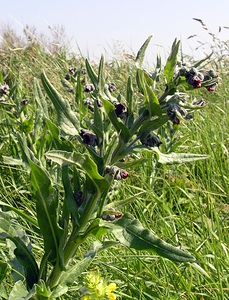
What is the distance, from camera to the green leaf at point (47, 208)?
4.10 ft

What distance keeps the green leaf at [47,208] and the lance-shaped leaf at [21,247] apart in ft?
0.22

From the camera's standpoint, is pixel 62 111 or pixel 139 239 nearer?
pixel 139 239

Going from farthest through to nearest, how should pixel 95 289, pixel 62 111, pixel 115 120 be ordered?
1. pixel 62 111
2. pixel 115 120
3. pixel 95 289

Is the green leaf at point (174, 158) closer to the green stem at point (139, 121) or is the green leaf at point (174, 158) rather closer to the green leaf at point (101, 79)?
the green stem at point (139, 121)

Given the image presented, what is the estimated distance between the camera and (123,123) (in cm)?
129

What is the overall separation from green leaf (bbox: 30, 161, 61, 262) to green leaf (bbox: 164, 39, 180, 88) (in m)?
0.44

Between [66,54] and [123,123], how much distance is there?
4336 mm

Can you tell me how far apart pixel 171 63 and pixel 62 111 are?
0.37 metres

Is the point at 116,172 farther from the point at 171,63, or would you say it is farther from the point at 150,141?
the point at 171,63

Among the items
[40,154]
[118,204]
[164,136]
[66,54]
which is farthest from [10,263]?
[66,54]

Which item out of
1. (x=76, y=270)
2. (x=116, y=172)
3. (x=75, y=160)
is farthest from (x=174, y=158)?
(x=76, y=270)

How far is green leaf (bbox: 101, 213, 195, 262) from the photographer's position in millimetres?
1191

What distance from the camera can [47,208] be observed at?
129cm

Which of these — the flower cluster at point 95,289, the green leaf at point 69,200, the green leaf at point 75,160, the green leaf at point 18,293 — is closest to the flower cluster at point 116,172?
the green leaf at point 75,160
